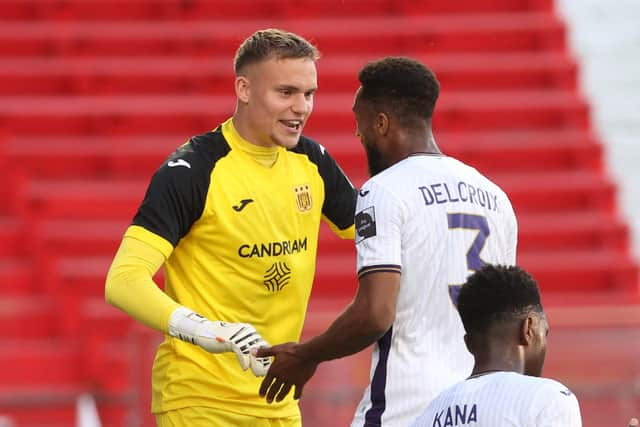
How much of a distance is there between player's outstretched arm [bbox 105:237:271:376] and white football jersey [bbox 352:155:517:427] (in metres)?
0.44

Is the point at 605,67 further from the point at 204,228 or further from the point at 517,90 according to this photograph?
the point at 204,228

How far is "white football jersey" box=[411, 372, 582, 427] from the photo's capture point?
346 centimetres

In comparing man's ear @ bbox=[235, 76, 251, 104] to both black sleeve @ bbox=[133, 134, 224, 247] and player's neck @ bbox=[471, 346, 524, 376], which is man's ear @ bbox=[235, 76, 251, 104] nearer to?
black sleeve @ bbox=[133, 134, 224, 247]

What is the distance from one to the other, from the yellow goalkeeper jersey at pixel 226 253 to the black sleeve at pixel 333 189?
0.58ft

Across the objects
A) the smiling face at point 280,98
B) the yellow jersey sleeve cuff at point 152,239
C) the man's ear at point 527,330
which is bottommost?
the man's ear at point 527,330

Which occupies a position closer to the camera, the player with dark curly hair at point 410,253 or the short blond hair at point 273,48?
the player with dark curly hair at point 410,253

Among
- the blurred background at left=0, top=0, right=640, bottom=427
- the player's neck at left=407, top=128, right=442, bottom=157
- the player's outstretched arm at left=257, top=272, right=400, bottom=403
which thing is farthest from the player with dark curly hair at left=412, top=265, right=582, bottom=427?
the blurred background at left=0, top=0, right=640, bottom=427

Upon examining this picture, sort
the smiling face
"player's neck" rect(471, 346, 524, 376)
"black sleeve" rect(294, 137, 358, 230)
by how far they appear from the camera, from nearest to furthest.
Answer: "player's neck" rect(471, 346, 524, 376)
the smiling face
"black sleeve" rect(294, 137, 358, 230)

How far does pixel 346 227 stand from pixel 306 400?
2.53 meters

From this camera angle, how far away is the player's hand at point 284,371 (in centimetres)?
456

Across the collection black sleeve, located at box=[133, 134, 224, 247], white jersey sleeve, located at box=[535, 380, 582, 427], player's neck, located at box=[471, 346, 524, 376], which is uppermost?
black sleeve, located at box=[133, 134, 224, 247]

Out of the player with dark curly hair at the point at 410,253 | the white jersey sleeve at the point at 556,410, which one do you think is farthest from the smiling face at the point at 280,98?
the white jersey sleeve at the point at 556,410

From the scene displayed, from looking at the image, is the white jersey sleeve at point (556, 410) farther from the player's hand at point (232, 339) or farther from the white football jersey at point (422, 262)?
the player's hand at point (232, 339)

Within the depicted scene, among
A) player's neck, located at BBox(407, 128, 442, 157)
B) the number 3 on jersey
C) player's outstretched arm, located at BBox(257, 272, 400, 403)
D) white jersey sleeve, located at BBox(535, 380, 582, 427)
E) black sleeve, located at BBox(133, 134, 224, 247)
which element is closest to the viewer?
white jersey sleeve, located at BBox(535, 380, 582, 427)
